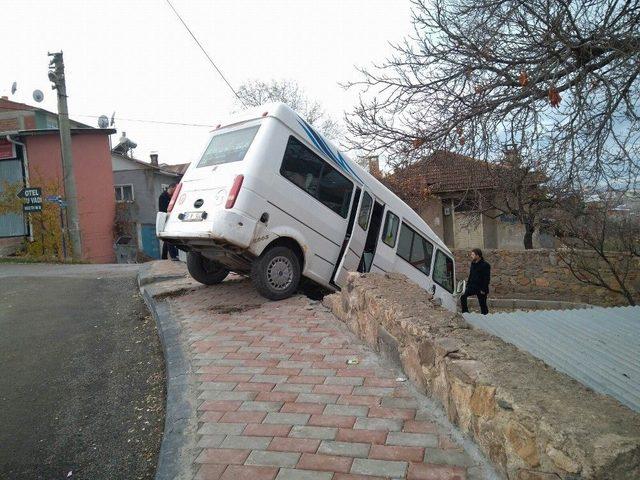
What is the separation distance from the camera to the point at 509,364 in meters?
3.07

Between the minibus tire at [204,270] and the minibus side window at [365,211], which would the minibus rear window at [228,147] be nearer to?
the minibus tire at [204,270]

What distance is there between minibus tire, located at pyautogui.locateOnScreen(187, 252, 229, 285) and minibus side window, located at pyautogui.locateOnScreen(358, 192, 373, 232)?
2393 millimetres

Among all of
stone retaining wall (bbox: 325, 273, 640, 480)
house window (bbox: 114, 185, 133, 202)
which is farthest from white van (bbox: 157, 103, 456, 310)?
house window (bbox: 114, 185, 133, 202)

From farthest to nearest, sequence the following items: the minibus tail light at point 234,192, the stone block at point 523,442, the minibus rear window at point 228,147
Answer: the minibus rear window at point 228,147 → the minibus tail light at point 234,192 → the stone block at point 523,442

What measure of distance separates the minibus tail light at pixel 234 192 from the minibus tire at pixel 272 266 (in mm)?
872

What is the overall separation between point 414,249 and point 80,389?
659 centimetres

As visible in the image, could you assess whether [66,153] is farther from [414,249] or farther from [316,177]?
[414,249]

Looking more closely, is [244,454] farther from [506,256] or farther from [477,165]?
[506,256]

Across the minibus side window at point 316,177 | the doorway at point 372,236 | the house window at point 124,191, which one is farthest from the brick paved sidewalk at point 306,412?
the house window at point 124,191

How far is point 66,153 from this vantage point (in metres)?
17.4

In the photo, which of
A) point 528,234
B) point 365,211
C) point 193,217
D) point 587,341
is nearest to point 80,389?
point 193,217

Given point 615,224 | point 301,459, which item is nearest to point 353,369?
point 301,459

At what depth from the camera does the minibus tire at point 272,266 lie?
7203 mm

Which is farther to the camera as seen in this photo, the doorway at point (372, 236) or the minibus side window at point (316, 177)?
the doorway at point (372, 236)
